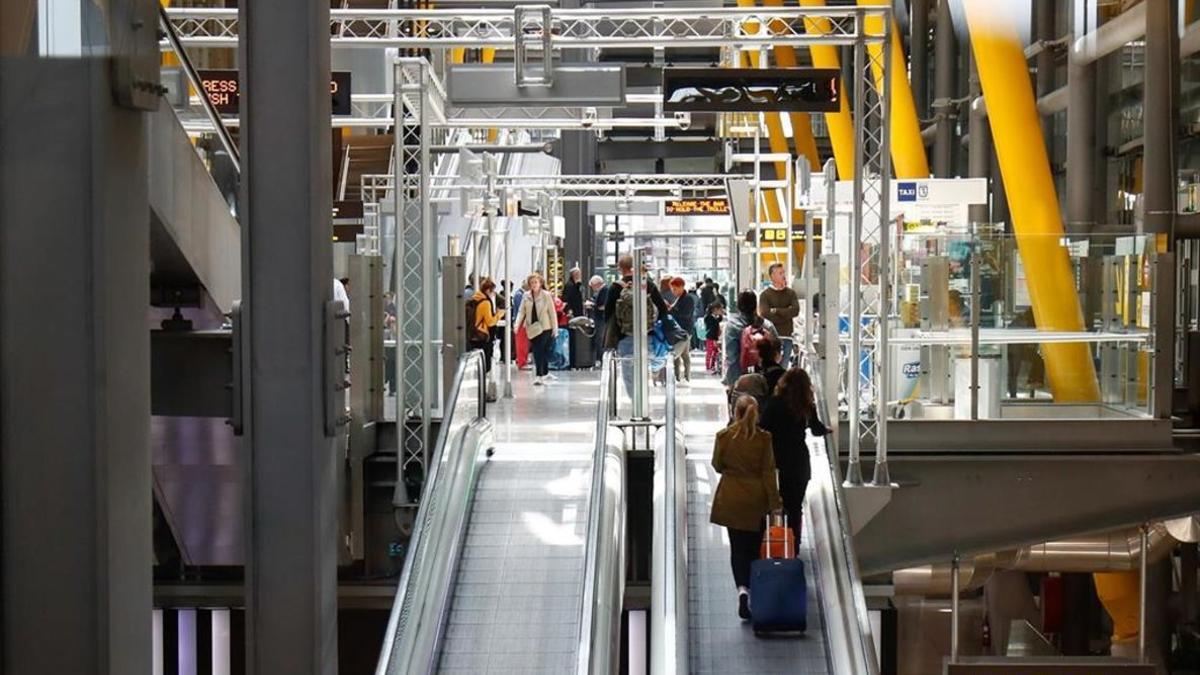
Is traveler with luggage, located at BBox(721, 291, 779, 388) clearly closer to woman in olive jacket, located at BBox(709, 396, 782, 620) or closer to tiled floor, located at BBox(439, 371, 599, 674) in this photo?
tiled floor, located at BBox(439, 371, 599, 674)

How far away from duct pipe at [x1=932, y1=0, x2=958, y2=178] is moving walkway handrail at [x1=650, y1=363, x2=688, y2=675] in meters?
24.4

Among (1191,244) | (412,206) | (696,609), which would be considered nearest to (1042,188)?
(1191,244)

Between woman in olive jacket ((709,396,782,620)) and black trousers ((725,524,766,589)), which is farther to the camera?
black trousers ((725,524,766,589))

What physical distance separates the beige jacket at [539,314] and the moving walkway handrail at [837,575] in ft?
25.7

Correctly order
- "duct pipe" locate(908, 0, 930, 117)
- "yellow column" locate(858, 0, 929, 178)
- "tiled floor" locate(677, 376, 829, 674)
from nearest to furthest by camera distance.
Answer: "tiled floor" locate(677, 376, 829, 674), "yellow column" locate(858, 0, 929, 178), "duct pipe" locate(908, 0, 930, 117)

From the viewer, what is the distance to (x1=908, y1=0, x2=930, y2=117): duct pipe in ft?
135

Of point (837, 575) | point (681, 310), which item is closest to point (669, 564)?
point (837, 575)

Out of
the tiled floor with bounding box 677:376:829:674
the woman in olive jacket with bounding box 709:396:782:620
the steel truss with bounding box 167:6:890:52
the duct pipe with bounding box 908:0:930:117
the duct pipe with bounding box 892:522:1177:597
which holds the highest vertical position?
the duct pipe with bounding box 908:0:930:117

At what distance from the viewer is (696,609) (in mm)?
12992

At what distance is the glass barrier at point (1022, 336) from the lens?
54.7 ft

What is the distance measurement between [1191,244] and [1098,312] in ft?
26.6

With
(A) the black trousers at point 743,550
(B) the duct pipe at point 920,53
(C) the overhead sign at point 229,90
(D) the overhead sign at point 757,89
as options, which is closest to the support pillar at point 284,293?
(A) the black trousers at point 743,550

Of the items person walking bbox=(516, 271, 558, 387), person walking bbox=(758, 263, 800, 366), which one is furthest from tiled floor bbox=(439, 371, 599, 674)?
person walking bbox=(516, 271, 558, 387)

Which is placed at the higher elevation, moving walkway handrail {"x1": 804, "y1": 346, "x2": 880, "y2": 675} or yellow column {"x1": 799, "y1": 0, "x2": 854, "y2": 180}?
yellow column {"x1": 799, "y1": 0, "x2": 854, "y2": 180}
